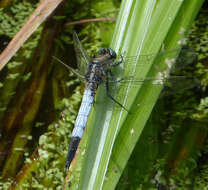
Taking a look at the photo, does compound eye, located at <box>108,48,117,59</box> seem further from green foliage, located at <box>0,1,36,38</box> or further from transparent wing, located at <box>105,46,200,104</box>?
green foliage, located at <box>0,1,36,38</box>

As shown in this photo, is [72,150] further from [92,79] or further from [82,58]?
[82,58]

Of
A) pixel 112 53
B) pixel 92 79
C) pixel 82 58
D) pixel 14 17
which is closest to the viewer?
pixel 112 53

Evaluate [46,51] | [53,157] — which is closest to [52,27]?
[46,51]

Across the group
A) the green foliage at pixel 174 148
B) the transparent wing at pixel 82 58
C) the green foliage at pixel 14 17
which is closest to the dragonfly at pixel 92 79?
the transparent wing at pixel 82 58

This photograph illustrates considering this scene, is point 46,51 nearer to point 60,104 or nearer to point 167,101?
point 60,104

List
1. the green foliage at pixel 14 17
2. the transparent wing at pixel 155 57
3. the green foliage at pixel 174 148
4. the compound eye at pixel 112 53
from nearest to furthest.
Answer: the transparent wing at pixel 155 57 → the compound eye at pixel 112 53 → the green foliage at pixel 174 148 → the green foliage at pixel 14 17

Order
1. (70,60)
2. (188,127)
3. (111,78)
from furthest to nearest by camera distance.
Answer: (70,60)
(188,127)
(111,78)

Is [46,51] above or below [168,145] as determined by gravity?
above

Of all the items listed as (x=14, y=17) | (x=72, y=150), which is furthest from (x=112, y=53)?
(x=14, y=17)

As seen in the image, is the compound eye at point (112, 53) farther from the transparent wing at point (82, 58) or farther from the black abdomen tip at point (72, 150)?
the black abdomen tip at point (72, 150)

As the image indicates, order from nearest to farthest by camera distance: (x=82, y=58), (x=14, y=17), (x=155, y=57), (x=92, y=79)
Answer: (x=155, y=57) → (x=92, y=79) → (x=82, y=58) → (x=14, y=17)

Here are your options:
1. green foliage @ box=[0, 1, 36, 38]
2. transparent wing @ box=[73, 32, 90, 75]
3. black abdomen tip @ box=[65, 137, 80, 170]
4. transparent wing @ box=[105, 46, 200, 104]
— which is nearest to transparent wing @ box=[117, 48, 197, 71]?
transparent wing @ box=[105, 46, 200, 104]
